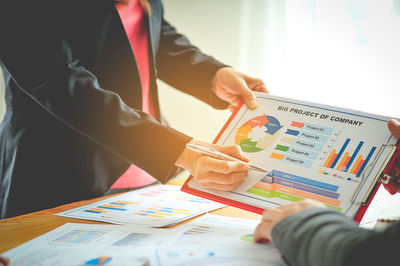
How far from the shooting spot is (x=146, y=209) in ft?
2.32

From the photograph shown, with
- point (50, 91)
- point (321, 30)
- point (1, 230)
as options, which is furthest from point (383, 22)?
point (1, 230)

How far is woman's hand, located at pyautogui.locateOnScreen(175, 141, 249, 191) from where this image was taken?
60cm

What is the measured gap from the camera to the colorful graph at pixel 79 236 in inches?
20.7

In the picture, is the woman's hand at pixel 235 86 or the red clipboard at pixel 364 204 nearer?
the red clipboard at pixel 364 204

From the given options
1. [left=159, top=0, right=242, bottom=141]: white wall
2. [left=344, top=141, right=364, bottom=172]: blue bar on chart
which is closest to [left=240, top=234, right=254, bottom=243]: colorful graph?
[left=344, top=141, right=364, bottom=172]: blue bar on chart

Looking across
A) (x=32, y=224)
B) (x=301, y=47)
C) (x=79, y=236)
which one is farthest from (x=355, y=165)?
(x=301, y=47)

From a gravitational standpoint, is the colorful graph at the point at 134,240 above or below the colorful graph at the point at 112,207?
above

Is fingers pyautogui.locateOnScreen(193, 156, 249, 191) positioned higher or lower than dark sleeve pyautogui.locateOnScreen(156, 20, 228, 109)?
lower

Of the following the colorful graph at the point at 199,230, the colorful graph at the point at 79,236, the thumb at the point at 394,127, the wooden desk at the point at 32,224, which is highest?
the thumb at the point at 394,127

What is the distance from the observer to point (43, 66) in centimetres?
69

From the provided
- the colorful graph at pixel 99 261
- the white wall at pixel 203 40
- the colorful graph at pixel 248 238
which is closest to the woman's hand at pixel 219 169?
the colorful graph at pixel 248 238

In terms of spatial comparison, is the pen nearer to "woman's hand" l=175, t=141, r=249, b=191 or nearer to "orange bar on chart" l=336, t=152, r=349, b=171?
"woman's hand" l=175, t=141, r=249, b=191

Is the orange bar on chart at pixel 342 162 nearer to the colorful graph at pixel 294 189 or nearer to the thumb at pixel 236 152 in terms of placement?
the colorful graph at pixel 294 189

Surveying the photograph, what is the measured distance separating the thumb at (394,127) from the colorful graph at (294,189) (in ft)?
0.46
